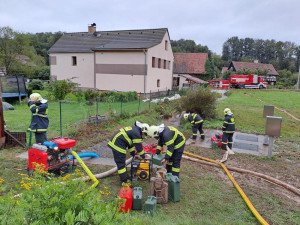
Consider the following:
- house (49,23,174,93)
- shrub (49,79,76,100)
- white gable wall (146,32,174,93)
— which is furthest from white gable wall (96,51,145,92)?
shrub (49,79,76,100)

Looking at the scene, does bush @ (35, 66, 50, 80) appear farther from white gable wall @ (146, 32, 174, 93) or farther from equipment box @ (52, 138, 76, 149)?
equipment box @ (52, 138, 76, 149)

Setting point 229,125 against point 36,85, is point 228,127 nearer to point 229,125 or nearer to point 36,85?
point 229,125

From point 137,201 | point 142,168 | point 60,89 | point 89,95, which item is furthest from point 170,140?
point 60,89

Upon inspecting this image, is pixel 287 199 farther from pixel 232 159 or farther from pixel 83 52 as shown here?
pixel 83 52

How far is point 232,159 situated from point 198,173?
1968 mm

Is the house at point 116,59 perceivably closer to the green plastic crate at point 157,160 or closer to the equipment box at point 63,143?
the green plastic crate at point 157,160

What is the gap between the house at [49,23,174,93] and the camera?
23562mm

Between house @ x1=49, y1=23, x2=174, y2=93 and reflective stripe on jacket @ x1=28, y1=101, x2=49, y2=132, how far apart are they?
1718cm

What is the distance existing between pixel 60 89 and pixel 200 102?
11.6 m

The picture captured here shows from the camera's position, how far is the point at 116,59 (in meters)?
24.1

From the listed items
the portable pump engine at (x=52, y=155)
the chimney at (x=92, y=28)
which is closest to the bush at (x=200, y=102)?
the portable pump engine at (x=52, y=155)

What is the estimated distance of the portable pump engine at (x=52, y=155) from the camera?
16.1 ft

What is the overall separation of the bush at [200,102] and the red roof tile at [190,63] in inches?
1191

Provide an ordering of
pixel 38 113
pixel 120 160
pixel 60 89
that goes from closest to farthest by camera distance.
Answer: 1. pixel 120 160
2. pixel 38 113
3. pixel 60 89
